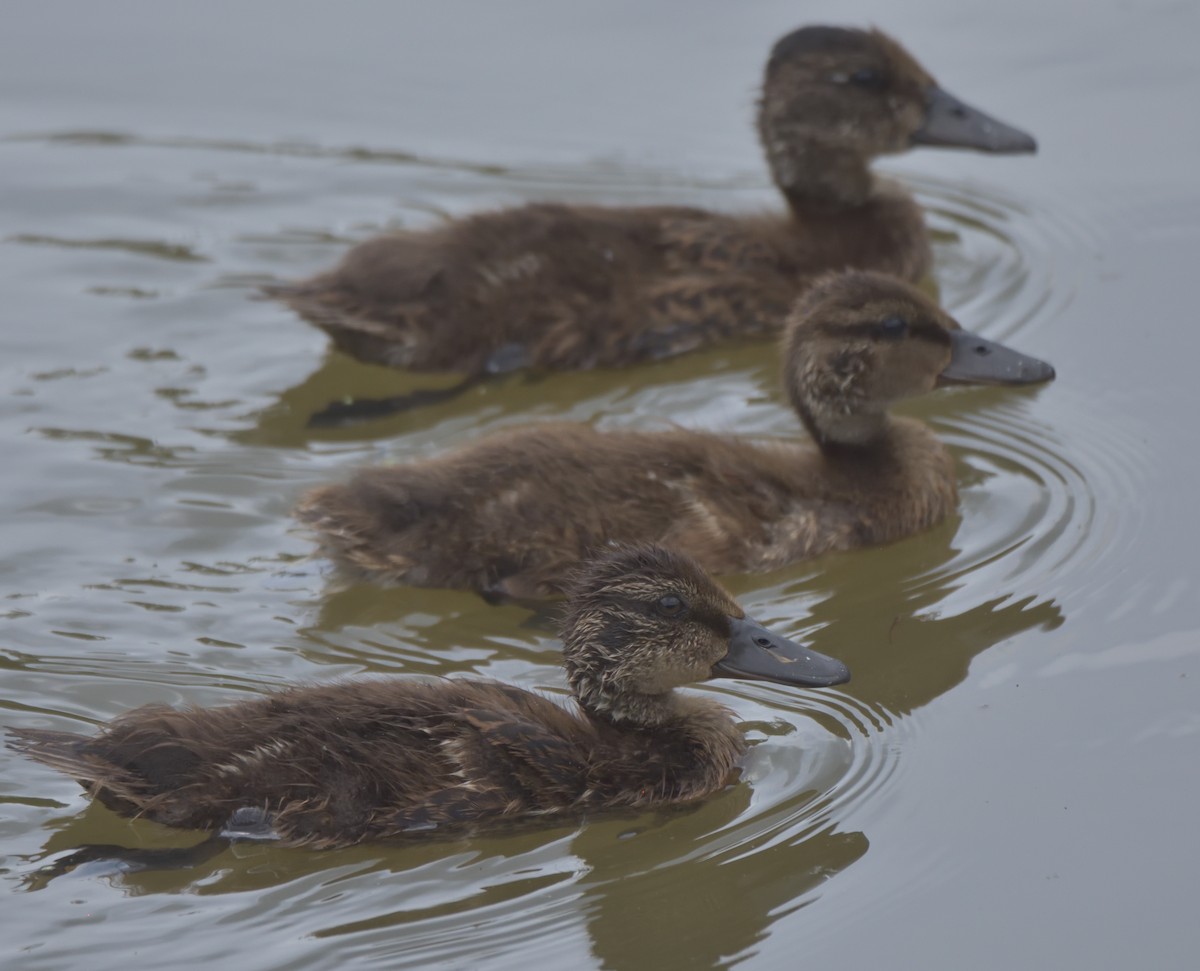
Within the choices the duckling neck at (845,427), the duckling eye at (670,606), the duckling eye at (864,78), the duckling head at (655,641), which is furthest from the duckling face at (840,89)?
the duckling eye at (670,606)

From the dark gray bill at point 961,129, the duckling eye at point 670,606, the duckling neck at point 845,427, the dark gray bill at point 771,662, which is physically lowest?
the dark gray bill at point 771,662

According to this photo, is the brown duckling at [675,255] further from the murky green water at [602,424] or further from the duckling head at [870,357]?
the duckling head at [870,357]

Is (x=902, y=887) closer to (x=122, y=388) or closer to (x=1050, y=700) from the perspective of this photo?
(x=1050, y=700)

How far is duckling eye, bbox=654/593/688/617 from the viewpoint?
545cm

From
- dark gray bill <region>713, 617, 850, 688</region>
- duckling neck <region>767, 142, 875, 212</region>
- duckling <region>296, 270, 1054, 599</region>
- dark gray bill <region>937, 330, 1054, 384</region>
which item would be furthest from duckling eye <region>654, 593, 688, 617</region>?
duckling neck <region>767, 142, 875, 212</region>

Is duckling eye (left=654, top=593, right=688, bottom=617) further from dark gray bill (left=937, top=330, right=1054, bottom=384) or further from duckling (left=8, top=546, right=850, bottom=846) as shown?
dark gray bill (left=937, top=330, right=1054, bottom=384)

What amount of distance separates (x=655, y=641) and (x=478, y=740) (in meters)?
0.56

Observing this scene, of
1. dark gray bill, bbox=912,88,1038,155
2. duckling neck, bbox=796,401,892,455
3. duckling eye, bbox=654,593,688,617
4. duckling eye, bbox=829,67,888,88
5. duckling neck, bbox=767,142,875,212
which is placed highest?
duckling eye, bbox=829,67,888,88

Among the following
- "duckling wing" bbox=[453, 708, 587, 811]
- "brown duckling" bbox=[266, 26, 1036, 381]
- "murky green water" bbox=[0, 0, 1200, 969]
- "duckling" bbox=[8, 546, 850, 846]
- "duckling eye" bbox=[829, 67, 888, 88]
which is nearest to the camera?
"murky green water" bbox=[0, 0, 1200, 969]

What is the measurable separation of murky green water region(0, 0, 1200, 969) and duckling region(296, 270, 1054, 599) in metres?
0.15

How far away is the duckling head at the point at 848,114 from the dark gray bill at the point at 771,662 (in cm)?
367

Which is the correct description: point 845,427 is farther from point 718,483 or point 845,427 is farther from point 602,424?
point 602,424

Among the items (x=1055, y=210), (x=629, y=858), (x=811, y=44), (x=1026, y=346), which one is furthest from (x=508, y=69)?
(x=629, y=858)

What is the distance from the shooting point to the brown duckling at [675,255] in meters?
7.86
